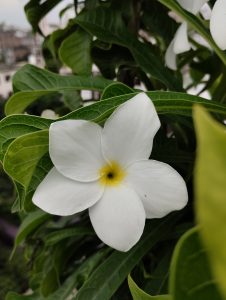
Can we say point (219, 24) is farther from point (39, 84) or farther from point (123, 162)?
point (39, 84)

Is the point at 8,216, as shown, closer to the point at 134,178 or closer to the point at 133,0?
the point at 133,0

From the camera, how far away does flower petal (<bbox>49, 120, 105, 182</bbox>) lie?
299 millimetres

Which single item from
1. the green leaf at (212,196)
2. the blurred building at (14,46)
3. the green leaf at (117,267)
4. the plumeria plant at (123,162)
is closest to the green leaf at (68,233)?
the plumeria plant at (123,162)

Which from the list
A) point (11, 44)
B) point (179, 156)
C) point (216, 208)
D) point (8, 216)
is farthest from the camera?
point (11, 44)

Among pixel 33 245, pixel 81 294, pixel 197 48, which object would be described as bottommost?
pixel 33 245

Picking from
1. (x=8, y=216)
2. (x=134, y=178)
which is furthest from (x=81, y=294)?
(x=8, y=216)

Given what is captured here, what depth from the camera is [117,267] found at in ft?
1.36

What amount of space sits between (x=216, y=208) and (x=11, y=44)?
11.3 ft

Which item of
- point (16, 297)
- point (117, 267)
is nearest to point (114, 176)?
point (117, 267)

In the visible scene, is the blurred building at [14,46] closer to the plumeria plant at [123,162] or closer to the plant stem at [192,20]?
the plumeria plant at [123,162]

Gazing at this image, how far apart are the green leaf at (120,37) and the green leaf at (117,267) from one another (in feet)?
0.56

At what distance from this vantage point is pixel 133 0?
60cm

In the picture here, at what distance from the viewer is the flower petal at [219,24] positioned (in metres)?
0.31

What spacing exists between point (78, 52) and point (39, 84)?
0.42ft
